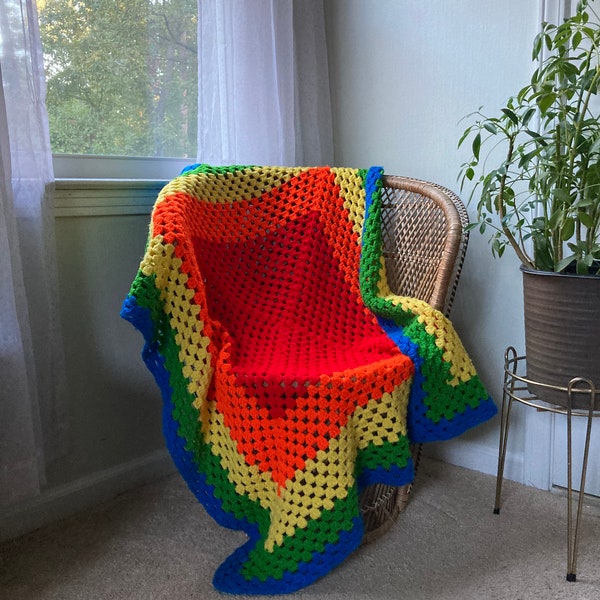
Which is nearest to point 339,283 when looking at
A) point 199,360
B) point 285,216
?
point 285,216

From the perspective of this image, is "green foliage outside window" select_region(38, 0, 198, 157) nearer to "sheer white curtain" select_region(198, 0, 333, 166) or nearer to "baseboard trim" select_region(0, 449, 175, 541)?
"sheer white curtain" select_region(198, 0, 333, 166)

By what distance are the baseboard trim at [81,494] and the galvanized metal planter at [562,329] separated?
38.4 inches

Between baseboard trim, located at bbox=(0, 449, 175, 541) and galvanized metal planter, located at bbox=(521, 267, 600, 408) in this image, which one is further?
baseboard trim, located at bbox=(0, 449, 175, 541)

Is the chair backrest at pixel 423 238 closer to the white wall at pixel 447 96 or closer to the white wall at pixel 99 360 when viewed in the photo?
the white wall at pixel 447 96

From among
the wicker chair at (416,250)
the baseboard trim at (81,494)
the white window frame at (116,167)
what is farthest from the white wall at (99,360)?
the wicker chair at (416,250)

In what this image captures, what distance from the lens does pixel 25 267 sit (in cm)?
137

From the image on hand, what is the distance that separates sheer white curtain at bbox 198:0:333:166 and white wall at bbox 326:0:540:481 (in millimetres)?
103

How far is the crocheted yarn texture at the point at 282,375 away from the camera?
3.93 feet

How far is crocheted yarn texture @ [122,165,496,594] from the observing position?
1198 millimetres

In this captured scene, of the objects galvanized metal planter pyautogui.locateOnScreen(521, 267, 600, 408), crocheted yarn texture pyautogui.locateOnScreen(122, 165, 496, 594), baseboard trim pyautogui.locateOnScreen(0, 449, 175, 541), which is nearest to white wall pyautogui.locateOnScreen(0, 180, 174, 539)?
baseboard trim pyautogui.locateOnScreen(0, 449, 175, 541)

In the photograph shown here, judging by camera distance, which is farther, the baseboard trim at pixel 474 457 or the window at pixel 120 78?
the baseboard trim at pixel 474 457

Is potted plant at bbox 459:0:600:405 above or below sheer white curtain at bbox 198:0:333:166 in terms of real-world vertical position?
below

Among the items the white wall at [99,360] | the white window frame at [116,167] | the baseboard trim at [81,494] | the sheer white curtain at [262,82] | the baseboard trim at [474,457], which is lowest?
the baseboard trim at [474,457]

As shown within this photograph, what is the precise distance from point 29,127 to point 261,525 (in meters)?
0.93
